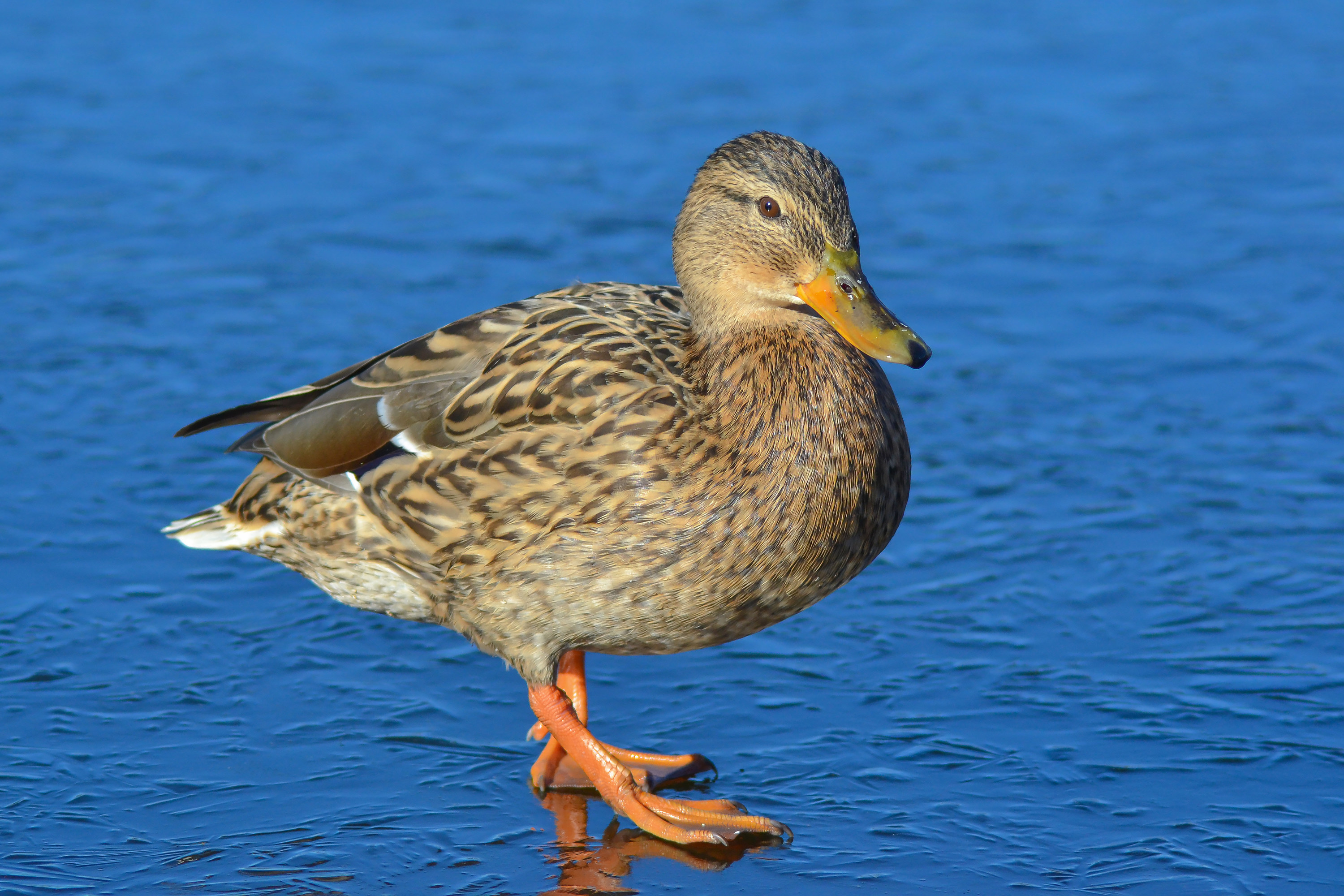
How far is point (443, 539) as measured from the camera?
4508mm

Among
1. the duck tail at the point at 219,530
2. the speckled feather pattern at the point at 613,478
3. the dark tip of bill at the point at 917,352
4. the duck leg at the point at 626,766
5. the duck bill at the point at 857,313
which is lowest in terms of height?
the duck leg at the point at 626,766

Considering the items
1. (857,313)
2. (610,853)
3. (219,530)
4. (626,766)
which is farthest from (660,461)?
(219,530)

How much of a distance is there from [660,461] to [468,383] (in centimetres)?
71

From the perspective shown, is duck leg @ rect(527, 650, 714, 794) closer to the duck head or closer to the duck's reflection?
the duck's reflection

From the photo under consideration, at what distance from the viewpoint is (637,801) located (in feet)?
14.3

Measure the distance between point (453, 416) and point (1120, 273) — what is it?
4292 millimetres

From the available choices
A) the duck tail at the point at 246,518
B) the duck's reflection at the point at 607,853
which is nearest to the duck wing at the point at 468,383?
the duck tail at the point at 246,518

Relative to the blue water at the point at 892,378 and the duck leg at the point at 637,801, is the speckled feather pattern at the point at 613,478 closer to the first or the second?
the duck leg at the point at 637,801

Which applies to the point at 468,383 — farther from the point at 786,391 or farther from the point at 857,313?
the point at 857,313

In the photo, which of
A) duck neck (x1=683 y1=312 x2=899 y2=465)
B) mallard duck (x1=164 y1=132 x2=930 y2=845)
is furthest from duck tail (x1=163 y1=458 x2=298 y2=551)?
duck neck (x1=683 y1=312 x2=899 y2=465)

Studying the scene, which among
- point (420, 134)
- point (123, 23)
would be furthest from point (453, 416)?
point (123, 23)

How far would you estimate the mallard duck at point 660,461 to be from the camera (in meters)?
4.23

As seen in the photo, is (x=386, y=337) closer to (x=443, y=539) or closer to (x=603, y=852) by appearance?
(x=443, y=539)

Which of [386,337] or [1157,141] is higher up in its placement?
[1157,141]
